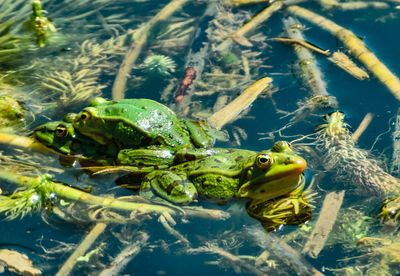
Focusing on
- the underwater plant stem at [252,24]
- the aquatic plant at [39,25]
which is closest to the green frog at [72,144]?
the aquatic plant at [39,25]

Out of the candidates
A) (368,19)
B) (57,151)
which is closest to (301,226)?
(57,151)

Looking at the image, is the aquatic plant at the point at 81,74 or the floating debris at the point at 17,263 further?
the aquatic plant at the point at 81,74

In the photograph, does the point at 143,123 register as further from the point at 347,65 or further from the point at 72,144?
the point at 347,65

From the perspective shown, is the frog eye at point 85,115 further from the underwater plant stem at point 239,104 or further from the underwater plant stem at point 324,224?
the underwater plant stem at point 324,224

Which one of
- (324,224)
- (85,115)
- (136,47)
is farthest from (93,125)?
(324,224)

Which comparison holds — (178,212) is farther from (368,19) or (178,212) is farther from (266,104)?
(368,19)
